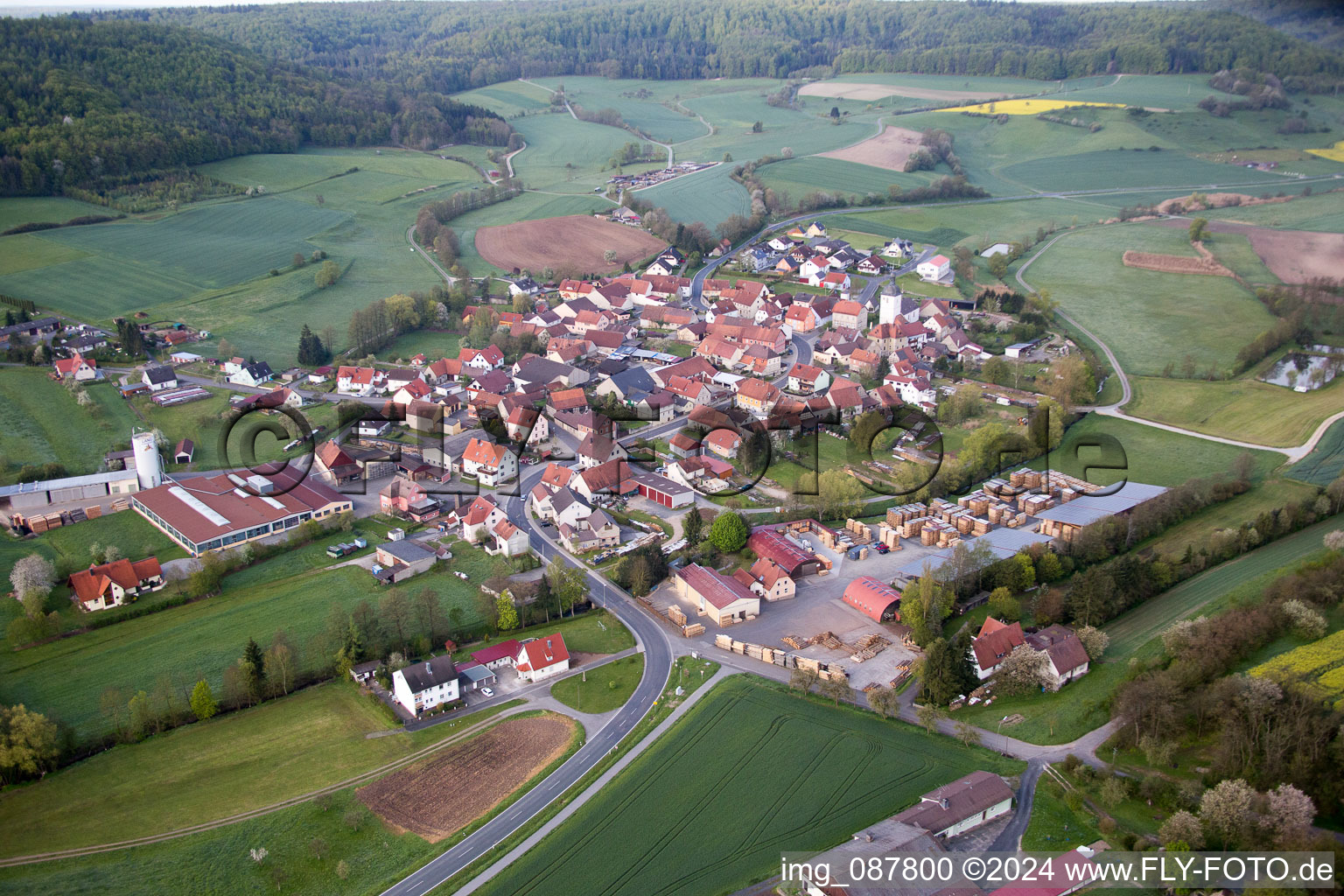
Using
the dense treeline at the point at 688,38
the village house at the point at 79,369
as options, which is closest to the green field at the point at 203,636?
the village house at the point at 79,369

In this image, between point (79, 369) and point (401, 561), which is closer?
point (401, 561)

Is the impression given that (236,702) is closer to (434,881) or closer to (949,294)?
(434,881)

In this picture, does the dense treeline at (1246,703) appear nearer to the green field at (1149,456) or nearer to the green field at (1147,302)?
the green field at (1149,456)

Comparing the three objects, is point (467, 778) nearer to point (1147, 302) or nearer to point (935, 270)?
point (935, 270)

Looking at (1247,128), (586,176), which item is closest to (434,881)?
(586,176)

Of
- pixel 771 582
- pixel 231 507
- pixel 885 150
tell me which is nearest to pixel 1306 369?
pixel 771 582

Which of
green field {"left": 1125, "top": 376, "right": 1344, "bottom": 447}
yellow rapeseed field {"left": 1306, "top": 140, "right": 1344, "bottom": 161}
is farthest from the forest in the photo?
green field {"left": 1125, "top": 376, "right": 1344, "bottom": 447}

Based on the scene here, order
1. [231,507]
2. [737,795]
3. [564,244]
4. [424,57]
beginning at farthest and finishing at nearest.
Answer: [424,57], [564,244], [231,507], [737,795]

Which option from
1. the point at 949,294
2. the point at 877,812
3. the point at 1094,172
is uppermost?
the point at 1094,172
